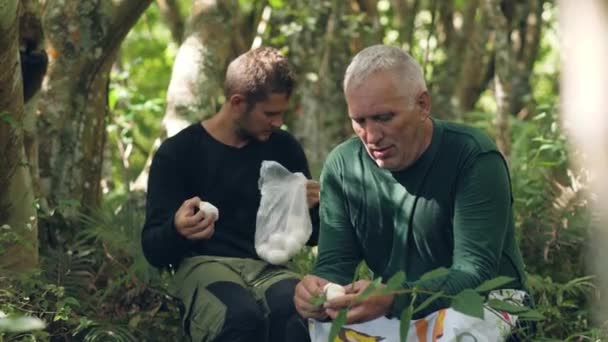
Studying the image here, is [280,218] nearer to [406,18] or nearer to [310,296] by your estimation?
[310,296]

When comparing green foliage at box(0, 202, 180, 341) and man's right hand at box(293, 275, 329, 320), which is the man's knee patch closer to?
man's right hand at box(293, 275, 329, 320)

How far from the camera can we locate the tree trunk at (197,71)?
886cm

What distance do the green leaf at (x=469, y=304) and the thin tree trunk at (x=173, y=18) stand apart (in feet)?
32.5

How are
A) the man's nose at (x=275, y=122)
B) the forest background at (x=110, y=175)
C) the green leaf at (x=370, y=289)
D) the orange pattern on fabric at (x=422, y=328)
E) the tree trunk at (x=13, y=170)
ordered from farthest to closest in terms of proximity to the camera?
the forest background at (x=110, y=175), the man's nose at (x=275, y=122), the tree trunk at (x=13, y=170), the orange pattern on fabric at (x=422, y=328), the green leaf at (x=370, y=289)

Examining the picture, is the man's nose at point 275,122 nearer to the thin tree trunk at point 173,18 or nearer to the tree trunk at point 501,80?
the tree trunk at point 501,80

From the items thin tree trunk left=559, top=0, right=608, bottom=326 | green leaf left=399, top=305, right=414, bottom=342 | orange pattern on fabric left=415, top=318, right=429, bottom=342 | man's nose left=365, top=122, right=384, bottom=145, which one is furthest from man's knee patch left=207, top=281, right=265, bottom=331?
thin tree trunk left=559, top=0, right=608, bottom=326

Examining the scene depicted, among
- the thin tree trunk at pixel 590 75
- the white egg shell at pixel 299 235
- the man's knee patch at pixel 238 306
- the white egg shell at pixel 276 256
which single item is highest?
the thin tree trunk at pixel 590 75

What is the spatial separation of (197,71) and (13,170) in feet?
9.08

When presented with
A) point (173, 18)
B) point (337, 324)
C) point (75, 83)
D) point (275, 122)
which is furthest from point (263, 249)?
point (173, 18)

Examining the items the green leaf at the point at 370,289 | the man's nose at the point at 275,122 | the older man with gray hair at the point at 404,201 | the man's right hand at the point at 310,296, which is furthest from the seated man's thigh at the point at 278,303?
the green leaf at the point at 370,289

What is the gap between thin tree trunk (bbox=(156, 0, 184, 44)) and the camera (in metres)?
14.0

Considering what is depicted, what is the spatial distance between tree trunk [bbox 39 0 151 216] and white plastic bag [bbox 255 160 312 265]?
1963 millimetres

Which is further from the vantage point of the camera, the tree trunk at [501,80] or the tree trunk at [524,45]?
the tree trunk at [524,45]

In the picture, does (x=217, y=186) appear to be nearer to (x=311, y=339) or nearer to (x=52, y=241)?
(x=311, y=339)
